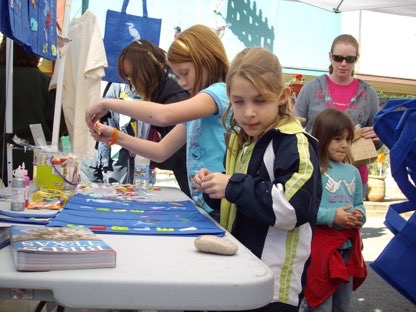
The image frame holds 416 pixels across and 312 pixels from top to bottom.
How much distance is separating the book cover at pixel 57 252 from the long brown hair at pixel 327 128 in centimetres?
167

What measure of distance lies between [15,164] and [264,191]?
188 centimetres

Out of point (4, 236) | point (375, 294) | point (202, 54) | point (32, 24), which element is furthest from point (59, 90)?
point (375, 294)

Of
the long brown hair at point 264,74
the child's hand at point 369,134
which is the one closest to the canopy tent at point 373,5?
the child's hand at point 369,134

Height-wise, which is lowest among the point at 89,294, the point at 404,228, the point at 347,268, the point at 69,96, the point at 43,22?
the point at 347,268

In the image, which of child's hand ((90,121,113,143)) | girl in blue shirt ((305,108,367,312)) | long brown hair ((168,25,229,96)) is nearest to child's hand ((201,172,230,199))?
long brown hair ((168,25,229,96))

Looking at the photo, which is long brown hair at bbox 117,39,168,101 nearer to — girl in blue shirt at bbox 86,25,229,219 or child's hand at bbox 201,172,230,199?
girl in blue shirt at bbox 86,25,229,219

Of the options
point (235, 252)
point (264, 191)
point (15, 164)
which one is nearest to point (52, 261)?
point (235, 252)

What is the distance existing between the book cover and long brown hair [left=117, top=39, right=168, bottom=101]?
178 centimetres

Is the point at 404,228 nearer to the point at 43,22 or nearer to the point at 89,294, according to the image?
the point at 89,294

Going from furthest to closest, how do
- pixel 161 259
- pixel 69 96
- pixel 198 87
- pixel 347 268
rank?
pixel 69 96 → pixel 347 268 → pixel 198 87 → pixel 161 259

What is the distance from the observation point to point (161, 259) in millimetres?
1015

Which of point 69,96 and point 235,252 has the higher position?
point 69,96

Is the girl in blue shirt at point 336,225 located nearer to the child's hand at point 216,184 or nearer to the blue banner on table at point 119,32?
the child's hand at point 216,184

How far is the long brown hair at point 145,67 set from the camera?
8.91ft
